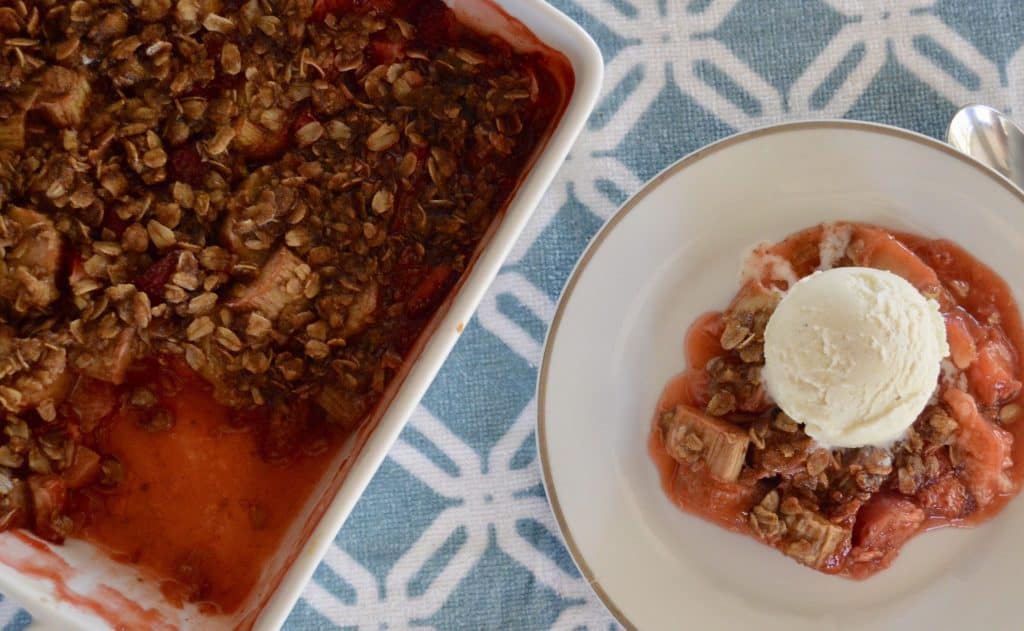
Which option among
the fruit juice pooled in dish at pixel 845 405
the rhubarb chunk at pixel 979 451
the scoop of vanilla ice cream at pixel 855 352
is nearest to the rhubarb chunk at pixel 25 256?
the fruit juice pooled in dish at pixel 845 405

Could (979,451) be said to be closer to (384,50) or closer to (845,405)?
(845,405)

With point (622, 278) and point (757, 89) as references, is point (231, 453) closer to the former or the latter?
point (622, 278)

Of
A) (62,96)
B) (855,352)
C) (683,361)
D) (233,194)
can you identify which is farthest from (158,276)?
(855,352)

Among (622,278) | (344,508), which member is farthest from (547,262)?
(344,508)

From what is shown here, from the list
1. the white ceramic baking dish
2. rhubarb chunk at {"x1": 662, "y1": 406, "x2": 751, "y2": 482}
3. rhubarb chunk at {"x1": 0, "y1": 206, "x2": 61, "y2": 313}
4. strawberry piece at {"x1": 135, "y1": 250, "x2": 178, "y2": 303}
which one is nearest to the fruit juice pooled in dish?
rhubarb chunk at {"x1": 662, "y1": 406, "x2": 751, "y2": 482}

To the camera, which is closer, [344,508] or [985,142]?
[344,508]

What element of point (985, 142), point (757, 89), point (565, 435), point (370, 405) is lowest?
point (370, 405)
